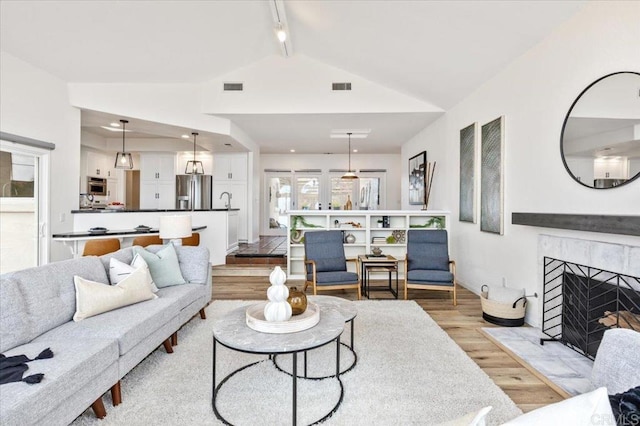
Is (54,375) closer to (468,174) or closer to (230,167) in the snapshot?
(468,174)

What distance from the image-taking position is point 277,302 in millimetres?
2070

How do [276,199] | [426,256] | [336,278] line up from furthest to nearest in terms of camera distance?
1. [276,199]
2. [426,256]
3. [336,278]

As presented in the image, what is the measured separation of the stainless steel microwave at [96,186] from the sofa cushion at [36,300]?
240 inches

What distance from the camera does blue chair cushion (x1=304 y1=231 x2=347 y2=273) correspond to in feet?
Answer: 14.5

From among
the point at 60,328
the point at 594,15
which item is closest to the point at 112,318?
the point at 60,328

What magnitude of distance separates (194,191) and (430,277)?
588cm

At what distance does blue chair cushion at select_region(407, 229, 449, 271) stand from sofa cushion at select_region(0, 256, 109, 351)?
3656 millimetres

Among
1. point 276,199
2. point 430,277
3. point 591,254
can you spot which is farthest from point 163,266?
point 276,199

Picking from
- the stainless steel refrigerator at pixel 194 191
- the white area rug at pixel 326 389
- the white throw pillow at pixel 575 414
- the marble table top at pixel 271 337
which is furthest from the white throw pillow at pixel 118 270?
the stainless steel refrigerator at pixel 194 191

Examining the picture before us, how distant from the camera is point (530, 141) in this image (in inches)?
129

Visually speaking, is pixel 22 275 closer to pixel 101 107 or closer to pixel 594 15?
pixel 101 107

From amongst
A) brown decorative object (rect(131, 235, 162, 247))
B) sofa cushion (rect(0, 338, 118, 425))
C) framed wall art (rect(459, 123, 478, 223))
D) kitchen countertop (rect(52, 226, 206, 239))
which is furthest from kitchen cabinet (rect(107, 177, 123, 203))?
framed wall art (rect(459, 123, 478, 223))

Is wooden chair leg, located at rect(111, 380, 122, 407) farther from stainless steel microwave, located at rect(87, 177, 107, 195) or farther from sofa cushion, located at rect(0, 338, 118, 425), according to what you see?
stainless steel microwave, located at rect(87, 177, 107, 195)

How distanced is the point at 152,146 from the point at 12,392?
7.43 meters
